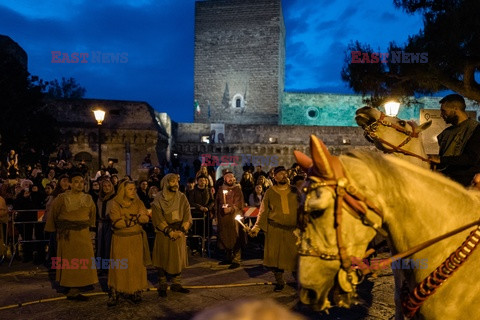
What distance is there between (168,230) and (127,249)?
2.23 ft

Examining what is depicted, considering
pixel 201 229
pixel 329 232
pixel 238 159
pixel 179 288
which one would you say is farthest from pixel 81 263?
pixel 238 159

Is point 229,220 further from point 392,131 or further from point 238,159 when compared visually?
point 238,159

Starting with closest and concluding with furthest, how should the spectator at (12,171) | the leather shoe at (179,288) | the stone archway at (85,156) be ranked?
the leather shoe at (179,288), the spectator at (12,171), the stone archway at (85,156)

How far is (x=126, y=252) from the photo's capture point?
585 cm

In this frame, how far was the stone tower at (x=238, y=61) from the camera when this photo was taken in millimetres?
42938

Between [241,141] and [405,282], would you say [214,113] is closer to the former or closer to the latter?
[241,141]

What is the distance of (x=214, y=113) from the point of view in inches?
1704

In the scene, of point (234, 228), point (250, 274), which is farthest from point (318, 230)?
point (234, 228)

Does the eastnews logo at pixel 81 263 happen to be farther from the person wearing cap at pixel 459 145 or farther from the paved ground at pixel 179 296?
the person wearing cap at pixel 459 145

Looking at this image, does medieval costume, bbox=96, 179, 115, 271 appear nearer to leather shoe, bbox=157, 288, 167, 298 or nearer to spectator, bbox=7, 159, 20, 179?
leather shoe, bbox=157, 288, 167, 298

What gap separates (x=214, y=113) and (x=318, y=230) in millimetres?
41851

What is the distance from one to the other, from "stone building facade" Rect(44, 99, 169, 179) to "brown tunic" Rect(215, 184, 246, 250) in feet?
56.7

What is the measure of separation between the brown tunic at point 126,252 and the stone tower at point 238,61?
3735cm

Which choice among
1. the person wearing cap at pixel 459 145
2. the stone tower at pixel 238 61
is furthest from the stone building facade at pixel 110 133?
the person wearing cap at pixel 459 145
